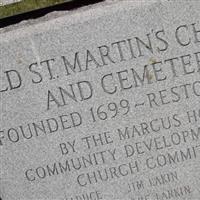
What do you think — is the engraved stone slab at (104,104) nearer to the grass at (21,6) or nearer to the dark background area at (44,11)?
the dark background area at (44,11)

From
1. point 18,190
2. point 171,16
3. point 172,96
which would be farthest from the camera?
point 18,190

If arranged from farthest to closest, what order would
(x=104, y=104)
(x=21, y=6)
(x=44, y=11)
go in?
(x=21, y=6) < (x=104, y=104) < (x=44, y=11)

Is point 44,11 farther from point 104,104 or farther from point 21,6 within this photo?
point 21,6

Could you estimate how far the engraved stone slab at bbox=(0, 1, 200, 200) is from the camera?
10.5ft

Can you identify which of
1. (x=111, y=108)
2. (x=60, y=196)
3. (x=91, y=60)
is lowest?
(x=60, y=196)

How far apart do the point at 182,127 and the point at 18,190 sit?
932 mm

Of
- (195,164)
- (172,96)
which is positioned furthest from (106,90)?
(195,164)

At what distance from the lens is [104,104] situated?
11.1 feet

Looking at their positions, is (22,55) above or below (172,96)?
above

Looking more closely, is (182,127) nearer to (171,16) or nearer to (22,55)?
(171,16)

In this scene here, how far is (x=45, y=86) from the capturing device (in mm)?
3330

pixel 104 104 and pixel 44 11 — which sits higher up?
pixel 44 11

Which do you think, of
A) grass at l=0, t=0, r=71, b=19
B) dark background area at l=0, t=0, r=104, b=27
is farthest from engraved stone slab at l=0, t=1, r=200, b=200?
grass at l=0, t=0, r=71, b=19

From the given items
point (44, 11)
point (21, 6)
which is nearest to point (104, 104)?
point (44, 11)
